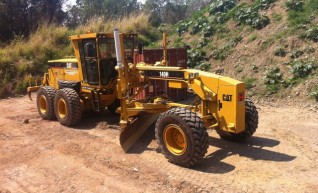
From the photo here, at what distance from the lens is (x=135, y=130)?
772cm

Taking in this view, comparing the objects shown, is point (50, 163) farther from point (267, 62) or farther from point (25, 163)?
point (267, 62)

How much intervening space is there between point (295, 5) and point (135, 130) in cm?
954

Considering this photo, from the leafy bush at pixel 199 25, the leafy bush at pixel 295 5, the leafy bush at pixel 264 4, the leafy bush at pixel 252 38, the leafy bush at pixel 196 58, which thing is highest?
the leafy bush at pixel 264 4

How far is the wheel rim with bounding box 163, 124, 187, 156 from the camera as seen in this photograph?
624 centimetres

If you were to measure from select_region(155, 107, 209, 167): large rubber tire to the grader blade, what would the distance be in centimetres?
105

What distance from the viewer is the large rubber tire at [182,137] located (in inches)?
231

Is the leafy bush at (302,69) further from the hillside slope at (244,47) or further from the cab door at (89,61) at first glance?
the cab door at (89,61)

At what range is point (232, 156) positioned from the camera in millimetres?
6555

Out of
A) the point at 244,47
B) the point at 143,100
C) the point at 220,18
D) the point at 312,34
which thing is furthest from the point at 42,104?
the point at 220,18

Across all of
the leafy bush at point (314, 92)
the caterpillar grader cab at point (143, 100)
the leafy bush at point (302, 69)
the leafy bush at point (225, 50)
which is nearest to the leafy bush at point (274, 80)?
the leafy bush at point (302, 69)

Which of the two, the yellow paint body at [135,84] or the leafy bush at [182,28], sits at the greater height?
the leafy bush at [182,28]

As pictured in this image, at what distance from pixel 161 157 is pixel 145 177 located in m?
0.87

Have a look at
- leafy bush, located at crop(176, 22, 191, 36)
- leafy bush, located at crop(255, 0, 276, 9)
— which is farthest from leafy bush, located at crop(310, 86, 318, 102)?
leafy bush, located at crop(176, 22, 191, 36)

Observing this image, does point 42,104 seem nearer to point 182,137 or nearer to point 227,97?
point 182,137
